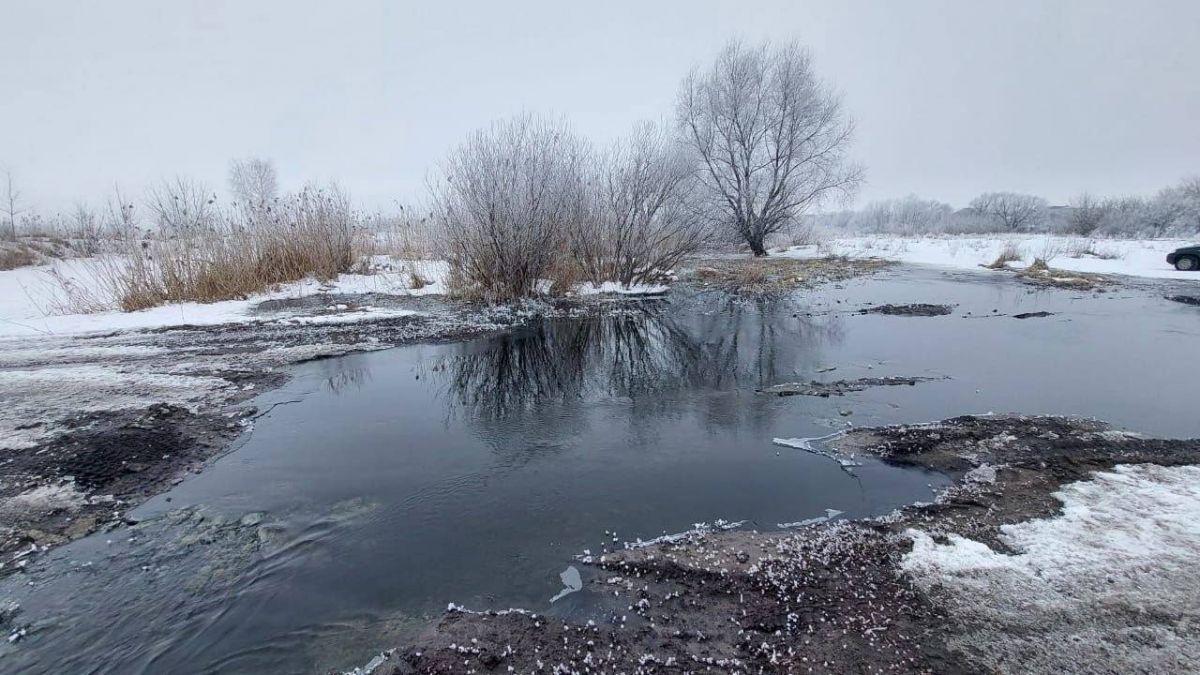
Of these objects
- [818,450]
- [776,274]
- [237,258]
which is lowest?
[818,450]

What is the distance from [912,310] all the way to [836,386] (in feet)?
24.3

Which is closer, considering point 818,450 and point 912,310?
point 818,450

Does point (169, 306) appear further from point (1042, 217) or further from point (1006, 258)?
point (1042, 217)

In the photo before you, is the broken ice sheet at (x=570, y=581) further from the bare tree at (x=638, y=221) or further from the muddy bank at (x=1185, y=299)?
the muddy bank at (x=1185, y=299)

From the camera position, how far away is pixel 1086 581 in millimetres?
3127

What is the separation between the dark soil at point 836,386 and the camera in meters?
6.95

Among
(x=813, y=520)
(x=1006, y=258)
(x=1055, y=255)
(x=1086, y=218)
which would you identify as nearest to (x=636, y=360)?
(x=813, y=520)

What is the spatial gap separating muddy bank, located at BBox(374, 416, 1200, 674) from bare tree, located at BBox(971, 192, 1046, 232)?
6663cm

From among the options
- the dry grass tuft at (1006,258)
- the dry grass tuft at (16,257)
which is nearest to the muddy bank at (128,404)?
the dry grass tuft at (16,257)

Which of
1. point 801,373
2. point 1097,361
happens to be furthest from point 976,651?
point 1097,361

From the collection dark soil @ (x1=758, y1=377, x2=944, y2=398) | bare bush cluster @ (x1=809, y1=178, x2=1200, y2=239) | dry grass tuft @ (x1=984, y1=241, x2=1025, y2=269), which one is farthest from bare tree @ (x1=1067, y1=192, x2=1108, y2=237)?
dark soil @ (x1=758, y1=377, x2=944, y2=398)

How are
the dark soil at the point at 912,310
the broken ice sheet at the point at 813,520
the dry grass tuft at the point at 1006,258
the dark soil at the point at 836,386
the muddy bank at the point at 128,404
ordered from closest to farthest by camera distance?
1. the broken ice sheet at the point at 813,520
2. the muddy bank at the point at 128,404
3. the dark soil at the point at 836,386
4. the dark soil at the point at 912,310
5. the dry grass tuft at the point at 1006,258

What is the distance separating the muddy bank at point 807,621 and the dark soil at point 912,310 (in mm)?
9699

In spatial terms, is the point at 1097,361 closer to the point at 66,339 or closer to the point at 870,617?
the point at 870,617
